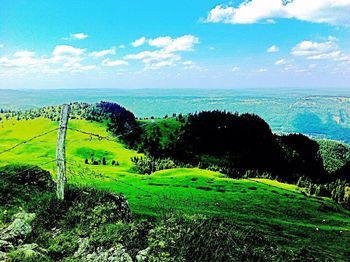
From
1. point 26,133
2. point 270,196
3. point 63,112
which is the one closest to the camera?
point 63,112

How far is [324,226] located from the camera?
3632 inches

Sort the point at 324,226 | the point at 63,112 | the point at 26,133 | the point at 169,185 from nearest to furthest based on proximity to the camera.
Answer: the point at 63,112 < the point at 324,226 < the point at 169,185 < the point at 26,133

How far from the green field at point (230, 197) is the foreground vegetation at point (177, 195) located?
41 cm

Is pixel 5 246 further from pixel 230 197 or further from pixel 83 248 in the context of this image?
pixel 230 197

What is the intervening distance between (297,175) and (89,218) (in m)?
171

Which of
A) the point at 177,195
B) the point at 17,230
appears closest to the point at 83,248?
the point at 17,230

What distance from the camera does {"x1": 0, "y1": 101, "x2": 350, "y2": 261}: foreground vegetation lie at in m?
9.58

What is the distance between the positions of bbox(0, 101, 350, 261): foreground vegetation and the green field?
0.41 m

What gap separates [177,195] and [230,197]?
74.3 feet

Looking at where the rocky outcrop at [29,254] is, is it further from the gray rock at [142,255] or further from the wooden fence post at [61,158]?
the wooden fence post at [61,158]

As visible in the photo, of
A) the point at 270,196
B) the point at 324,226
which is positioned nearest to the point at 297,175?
the point at 270,196

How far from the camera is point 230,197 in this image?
10562cm

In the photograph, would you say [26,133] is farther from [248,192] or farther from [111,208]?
[111,208]

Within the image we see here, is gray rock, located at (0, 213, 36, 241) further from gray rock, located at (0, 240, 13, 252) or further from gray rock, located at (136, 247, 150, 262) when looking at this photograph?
gray rock, located at (136, 247, 150, 262)
